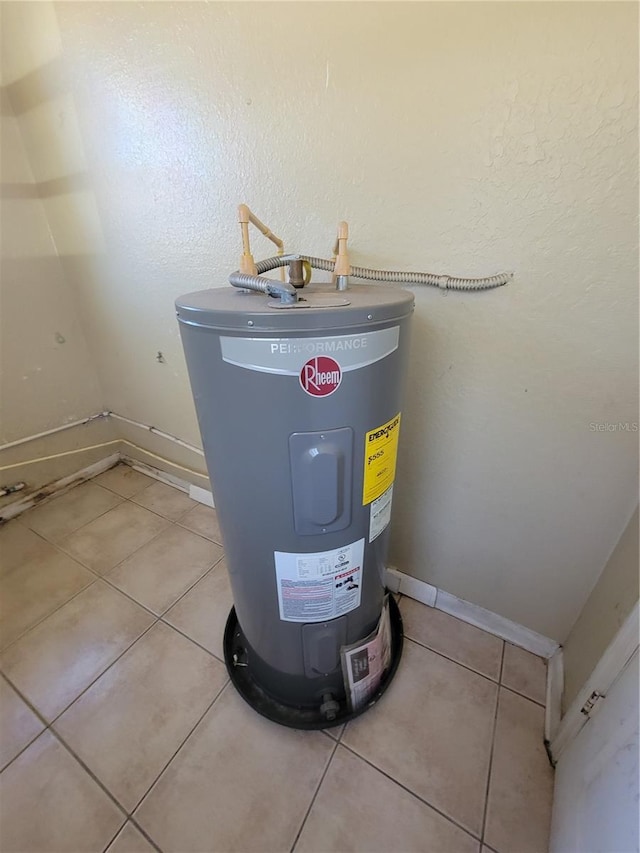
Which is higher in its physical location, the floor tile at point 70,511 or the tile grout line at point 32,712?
the tile grout line at point 32,712

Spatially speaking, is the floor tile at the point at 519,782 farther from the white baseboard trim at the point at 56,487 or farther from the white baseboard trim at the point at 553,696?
the white baseboard trim at the point at 56,487

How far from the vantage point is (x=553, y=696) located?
931 mm

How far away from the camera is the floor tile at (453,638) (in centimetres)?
105

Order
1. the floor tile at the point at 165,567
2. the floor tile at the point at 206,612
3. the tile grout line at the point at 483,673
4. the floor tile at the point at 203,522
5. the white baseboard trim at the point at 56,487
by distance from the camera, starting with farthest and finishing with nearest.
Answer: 1. the white baseboard trim at the point at 56,487
2. the floor tile at the point at 203,522
3. the floor tile at the point at 165,567
4. the floor tile at the point at 206,612
5. the tile grout line at the point at 483,673

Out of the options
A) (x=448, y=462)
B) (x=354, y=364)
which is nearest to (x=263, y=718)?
(x=448, y=462)

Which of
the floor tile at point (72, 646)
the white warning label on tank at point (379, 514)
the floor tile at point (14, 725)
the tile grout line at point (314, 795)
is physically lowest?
the floor tile at point (72, 646)

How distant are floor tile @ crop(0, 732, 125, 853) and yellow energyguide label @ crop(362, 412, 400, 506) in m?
0.92

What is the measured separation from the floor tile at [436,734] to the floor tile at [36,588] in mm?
1078

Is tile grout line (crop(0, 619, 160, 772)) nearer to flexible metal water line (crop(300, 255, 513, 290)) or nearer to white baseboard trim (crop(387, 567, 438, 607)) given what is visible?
white baseboard trim (crop(387, 567, 438, 607))

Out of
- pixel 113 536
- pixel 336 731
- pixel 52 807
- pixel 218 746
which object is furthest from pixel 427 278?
pixel 113 536

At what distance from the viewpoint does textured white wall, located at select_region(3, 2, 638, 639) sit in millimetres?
618

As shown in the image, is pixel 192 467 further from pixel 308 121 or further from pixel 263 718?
pixel 308 121

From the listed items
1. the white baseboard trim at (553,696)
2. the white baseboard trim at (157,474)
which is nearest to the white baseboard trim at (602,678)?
the white baseboard trim at (553,696)

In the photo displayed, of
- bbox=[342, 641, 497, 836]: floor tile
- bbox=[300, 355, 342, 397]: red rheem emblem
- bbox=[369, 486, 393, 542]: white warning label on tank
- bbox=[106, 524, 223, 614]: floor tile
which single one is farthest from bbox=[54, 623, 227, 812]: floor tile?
bbox=[300, 355, 342, 397]: red rheem emblem
